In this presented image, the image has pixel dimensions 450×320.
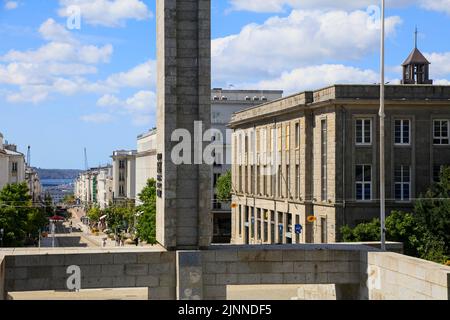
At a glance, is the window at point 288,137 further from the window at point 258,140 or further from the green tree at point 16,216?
the green tree at point 16,216

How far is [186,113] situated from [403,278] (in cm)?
904

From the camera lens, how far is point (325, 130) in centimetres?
6247

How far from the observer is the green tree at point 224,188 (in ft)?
320

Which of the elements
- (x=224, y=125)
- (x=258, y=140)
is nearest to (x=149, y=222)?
(x=258, y=140)

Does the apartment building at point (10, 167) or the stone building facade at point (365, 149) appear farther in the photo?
the apartment building at point (10, 167)

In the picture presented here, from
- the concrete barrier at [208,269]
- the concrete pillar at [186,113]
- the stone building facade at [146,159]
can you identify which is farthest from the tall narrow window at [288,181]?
the stone building facade at [146,159]

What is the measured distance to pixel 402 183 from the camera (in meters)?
60.6

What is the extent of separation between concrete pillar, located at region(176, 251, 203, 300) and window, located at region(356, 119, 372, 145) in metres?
33.5

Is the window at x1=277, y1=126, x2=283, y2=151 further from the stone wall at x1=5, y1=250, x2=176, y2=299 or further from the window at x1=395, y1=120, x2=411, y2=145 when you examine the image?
the stone wall at x1=5, y1=250, x2=176, y2=299

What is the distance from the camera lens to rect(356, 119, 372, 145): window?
60.1m

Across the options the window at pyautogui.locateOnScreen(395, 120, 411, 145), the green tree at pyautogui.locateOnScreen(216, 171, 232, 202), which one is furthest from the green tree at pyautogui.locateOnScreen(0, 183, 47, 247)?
the window at pyautogui.locateOnScreen(395, 120, 411, 145)

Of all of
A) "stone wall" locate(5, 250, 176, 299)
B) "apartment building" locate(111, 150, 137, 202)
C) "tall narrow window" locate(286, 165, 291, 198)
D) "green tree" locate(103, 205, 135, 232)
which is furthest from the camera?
"apartment building" locate(111, 150, 137, 202)

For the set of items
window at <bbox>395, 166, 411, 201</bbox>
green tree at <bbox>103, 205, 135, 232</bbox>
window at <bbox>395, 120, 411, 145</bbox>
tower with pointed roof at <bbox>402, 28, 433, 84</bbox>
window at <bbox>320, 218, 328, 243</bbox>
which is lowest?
green tree at <bbox>103, 205, 135, 232</bbox>

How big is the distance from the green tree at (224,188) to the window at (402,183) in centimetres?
3772
